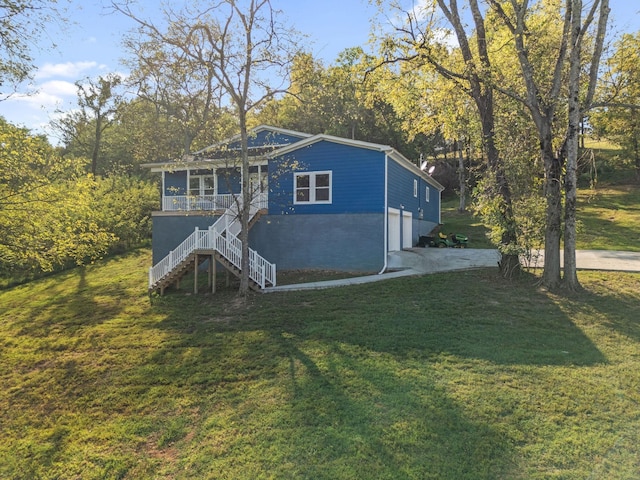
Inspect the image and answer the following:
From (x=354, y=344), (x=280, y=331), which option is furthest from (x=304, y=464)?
(x=280, y=331)

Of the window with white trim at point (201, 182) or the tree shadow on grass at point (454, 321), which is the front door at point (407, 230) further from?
the window with white trim at point (201, 182)

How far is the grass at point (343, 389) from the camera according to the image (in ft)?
14.4

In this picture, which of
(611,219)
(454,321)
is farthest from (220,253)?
(611,219)

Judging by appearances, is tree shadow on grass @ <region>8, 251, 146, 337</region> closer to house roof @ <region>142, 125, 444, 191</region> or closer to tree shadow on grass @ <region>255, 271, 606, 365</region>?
house roof @ <region>142, 125, 444, 191</region>

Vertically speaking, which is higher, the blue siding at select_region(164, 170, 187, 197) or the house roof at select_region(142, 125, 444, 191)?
the house roof at select_region(142, 125, 444, 191)

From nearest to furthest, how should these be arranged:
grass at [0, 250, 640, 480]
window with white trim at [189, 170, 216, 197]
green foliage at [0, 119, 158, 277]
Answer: grass at [0, 250, 640, 480] < green foliage at [0, 119, 158, 277] < window with white trim at [189, 170, 216, 197]

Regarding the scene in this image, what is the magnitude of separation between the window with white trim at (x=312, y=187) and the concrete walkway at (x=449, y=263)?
11.3ft

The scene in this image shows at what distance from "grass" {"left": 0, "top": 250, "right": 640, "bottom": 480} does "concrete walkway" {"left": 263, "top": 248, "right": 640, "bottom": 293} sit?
5.14ft

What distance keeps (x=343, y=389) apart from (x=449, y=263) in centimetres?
1044

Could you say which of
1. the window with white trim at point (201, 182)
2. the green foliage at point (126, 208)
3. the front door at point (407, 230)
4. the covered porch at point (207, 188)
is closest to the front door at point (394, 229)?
the front door at point (407, 230)

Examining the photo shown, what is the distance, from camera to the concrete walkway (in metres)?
13.2

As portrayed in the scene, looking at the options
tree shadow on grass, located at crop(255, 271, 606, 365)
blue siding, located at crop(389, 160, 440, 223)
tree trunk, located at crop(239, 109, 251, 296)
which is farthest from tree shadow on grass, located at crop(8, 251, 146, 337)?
blue siding, located at crop(389, 160, 440, 223)

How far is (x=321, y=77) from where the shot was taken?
1393cm

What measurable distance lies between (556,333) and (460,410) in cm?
401
